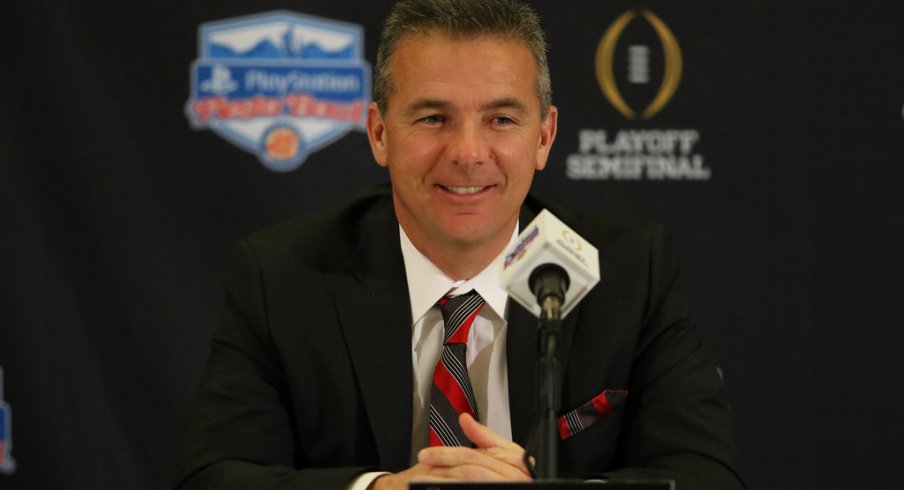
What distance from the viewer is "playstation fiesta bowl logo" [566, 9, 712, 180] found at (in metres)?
3.57

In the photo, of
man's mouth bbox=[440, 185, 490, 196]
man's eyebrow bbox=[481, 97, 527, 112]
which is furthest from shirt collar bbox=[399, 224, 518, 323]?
man's eyebrow bbox=[481, 97, 527, 112]

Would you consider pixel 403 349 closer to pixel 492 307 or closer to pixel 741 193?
pixel 492 307

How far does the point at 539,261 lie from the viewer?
1715 millimetres

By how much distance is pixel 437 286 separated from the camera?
2473mm

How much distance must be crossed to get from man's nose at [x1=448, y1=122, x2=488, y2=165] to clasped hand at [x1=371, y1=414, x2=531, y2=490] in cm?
53

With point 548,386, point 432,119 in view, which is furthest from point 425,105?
point 548,386

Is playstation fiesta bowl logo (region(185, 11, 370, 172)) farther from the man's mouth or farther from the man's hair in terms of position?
the man's mouth

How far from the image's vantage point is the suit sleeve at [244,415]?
85.4 inches

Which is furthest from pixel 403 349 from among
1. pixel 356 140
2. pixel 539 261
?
pixel 356 140

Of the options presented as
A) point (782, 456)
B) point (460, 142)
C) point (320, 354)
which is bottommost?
point (782, 456)

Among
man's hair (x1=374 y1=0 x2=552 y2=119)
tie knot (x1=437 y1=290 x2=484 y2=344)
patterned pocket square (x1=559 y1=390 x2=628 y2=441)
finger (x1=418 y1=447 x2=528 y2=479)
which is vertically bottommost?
patterned pocket square (x1=559 y1=390 x2=628 y2=441)

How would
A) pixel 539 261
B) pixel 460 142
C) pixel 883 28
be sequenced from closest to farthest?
pixel 539 261 < pixel 460 142 < pixel 883 28

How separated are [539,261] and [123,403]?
232cm

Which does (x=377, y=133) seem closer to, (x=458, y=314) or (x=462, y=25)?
(x=462, y=25)
